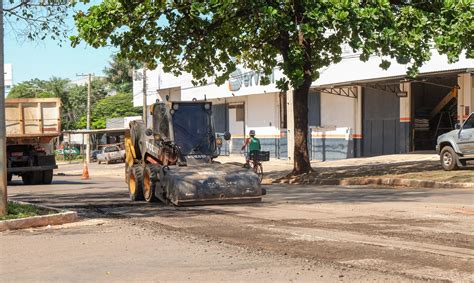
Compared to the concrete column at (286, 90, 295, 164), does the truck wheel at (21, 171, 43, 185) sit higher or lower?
lower

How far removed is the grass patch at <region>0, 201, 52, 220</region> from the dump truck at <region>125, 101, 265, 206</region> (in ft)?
8.89

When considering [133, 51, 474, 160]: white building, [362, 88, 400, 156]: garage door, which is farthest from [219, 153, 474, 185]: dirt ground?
[362, 88, 400, 156]: garage door

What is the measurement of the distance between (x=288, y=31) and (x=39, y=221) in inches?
449

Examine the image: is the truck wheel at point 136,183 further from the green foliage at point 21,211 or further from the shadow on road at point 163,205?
the green foliage at point 21,211

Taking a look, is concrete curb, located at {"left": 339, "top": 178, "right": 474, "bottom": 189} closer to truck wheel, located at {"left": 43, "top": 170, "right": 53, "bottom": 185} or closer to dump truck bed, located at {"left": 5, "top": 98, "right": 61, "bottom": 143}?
dump truck bed, located at {"left": 5, "top": 98, "right": 61, "bottom": 143}

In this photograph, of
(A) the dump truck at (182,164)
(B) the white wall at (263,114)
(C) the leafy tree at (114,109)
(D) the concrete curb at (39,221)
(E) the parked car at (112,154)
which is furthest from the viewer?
(C) the leafy tree at (114,109)

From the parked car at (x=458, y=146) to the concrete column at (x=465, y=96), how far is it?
593 cm

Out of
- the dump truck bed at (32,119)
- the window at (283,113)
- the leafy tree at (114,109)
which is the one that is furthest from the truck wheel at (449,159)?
the leafy tree at (114,109)

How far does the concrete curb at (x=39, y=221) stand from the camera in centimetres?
1035

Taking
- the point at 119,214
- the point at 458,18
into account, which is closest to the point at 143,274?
the point at 119,214

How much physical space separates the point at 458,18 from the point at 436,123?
45.4 ft

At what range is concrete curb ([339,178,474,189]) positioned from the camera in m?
18.5

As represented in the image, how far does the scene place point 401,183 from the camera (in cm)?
2022

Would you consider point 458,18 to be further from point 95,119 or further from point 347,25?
point 95,119
